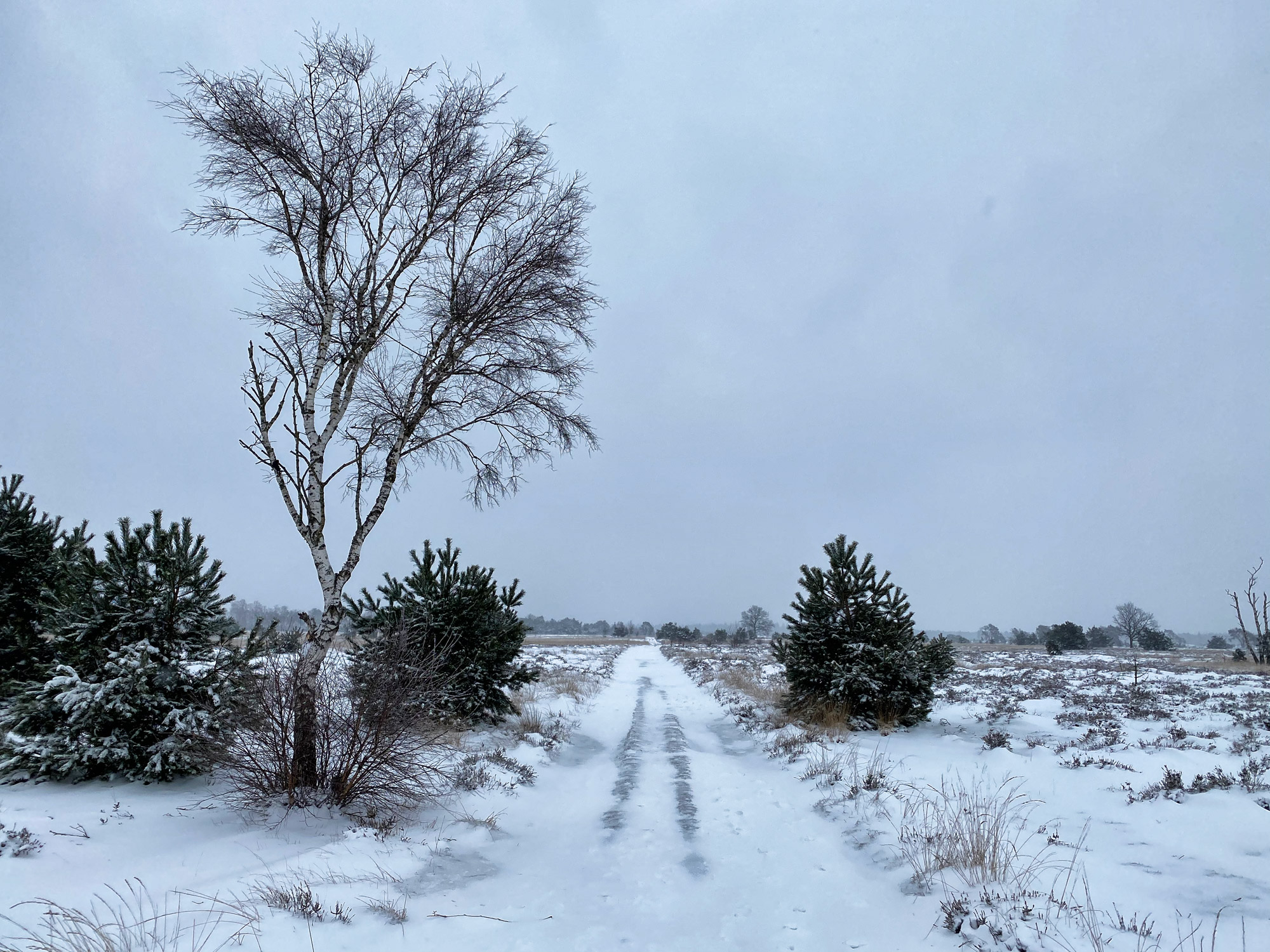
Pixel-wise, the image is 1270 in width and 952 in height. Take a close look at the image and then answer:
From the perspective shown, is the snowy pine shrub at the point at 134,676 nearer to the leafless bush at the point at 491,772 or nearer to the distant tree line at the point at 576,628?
the leafless bush at the point at 491,772

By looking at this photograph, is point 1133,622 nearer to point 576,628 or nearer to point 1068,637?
point 1068,637

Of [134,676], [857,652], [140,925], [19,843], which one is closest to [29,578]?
[134,676]

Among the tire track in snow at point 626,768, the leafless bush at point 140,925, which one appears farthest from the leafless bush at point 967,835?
the leafless bush at point 140,925

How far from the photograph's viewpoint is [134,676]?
548 cm

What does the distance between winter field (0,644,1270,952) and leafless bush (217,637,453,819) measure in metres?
0.26

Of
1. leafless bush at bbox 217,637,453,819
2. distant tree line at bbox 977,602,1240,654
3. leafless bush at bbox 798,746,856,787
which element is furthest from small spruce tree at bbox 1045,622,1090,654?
leafless bush at bbox 217,637,453,819

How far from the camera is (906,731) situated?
34.3 ft

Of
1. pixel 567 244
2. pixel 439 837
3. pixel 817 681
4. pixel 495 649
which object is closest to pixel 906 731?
pixel 817 681

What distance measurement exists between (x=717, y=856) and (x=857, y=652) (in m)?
6.56

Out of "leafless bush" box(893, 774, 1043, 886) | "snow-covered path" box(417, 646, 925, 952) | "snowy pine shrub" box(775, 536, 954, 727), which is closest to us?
"snow-covered path" box(417, 646, 925, 952)

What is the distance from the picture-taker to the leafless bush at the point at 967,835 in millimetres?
4336

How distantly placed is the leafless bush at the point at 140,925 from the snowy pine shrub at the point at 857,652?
9676 mm

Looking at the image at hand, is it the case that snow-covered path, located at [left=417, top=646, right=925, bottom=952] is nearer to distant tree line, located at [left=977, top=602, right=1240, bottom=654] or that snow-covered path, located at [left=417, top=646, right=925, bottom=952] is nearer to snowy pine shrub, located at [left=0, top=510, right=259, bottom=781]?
snowy pine shrub, located at [left=0, top=510, right=259, bottom=781]

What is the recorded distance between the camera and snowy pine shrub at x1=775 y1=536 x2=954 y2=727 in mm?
10680
